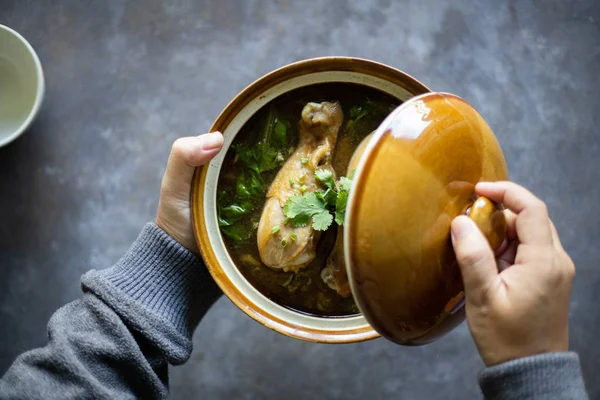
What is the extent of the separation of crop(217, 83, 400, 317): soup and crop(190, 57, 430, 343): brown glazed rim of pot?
0.05 meters

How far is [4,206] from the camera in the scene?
4.73ft

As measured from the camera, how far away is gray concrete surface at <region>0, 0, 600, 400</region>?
1381 mm

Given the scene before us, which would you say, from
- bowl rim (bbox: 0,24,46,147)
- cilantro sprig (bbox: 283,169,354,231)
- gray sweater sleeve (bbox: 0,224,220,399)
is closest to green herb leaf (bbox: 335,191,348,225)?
cilantro sprig (bbox: 283,169,354,231)

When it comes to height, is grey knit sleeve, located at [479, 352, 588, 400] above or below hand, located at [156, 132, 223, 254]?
below

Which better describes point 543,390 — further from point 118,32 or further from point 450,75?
point 118,32

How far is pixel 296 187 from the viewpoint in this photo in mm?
1140

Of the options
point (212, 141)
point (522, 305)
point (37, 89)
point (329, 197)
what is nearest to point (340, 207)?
point (329, 197)

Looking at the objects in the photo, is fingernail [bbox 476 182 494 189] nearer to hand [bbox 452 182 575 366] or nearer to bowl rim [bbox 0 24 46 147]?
hand [bbox 452 182 575 366]

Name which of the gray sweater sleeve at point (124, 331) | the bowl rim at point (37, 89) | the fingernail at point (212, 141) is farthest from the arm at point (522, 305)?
the bowl rim at point (37, 89)

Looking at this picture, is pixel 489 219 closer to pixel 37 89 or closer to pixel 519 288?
pixel 519 288

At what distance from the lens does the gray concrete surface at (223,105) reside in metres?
1.38

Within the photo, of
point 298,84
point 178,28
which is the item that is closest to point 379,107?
point 298,84

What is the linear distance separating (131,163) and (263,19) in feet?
1.63

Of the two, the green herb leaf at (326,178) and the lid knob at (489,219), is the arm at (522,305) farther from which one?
the green herb leaf at (326,178)
